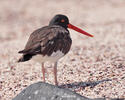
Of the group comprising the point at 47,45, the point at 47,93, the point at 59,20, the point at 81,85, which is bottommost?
the point at 81,85

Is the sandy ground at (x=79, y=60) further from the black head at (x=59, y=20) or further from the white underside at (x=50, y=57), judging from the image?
the black head at (x=59, y=20)

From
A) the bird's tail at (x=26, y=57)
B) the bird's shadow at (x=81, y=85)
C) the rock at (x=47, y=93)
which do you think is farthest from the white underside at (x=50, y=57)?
the bird's shadow at (x=81, y=85)

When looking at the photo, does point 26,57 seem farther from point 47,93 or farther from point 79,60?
point 79,60

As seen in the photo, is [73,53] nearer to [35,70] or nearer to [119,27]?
[35,70]

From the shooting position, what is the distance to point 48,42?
592 cm

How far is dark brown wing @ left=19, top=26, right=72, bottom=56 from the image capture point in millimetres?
5753

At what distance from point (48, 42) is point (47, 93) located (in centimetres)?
120

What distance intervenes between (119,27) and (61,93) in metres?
9.52

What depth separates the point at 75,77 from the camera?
7105 millimetres

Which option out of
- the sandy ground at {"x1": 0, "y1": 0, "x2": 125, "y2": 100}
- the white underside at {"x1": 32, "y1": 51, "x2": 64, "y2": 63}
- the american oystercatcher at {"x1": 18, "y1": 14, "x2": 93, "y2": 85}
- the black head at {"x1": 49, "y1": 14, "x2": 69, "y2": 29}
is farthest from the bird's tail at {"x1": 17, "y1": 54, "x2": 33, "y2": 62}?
the black head at {"x1": 49, "y1": 14, "x2": 69, "y2": 29}

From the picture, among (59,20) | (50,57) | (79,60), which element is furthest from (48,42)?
(79,60)

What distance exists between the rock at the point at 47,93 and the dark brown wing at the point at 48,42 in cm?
75

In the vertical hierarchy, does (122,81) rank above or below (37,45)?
below

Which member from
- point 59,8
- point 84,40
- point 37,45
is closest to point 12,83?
point 37,45
